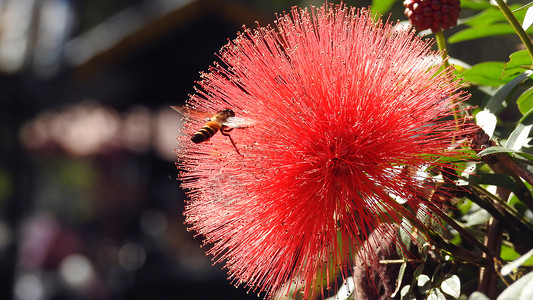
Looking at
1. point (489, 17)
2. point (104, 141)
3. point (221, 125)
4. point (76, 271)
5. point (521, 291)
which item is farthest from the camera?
point (104, 141)

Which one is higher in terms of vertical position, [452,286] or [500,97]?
[500,97]

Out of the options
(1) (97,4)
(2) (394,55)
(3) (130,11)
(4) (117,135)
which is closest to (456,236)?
(2) (394,55)

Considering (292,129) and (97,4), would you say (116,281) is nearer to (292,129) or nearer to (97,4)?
(97,4)

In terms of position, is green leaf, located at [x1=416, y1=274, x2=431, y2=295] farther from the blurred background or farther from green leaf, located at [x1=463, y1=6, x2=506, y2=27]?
the blurred background

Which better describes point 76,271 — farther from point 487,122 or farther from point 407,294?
point 487,122

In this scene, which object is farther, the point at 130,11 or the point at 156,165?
the point at 156,165

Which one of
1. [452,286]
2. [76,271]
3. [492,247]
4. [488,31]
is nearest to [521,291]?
[452,286]

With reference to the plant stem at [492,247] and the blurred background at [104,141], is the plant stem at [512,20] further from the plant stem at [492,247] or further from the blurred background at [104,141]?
the blurred background at [104,141]
